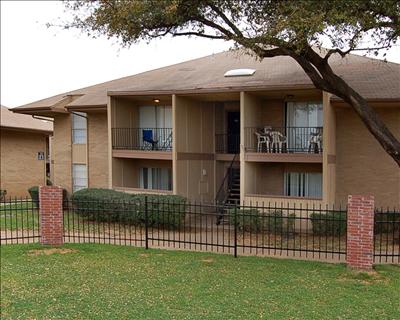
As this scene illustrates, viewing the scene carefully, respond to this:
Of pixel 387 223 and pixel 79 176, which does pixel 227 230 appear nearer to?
pixel 387 223

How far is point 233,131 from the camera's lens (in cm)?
1981

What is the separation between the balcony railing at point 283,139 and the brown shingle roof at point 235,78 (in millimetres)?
1924

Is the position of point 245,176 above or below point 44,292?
above

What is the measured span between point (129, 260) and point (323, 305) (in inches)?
189

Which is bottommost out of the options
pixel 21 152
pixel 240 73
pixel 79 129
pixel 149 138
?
pixel 21 152

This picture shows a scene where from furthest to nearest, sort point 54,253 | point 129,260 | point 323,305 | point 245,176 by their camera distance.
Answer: point 245,176
point 54,253
point 129,260
point 323,305

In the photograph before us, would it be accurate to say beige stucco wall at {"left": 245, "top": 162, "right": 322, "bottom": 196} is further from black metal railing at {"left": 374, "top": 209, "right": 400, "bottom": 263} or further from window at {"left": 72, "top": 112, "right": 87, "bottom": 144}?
window at {"left": 72, "top": 112, "right": 87, "bottom": 144}

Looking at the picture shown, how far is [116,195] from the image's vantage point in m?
17.0

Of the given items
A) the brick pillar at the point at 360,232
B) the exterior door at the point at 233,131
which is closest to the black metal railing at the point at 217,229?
the brick pillar at the point at 360,232

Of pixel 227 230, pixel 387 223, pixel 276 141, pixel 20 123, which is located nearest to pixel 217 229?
pixel 227 230

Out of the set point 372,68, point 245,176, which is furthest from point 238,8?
point 372,68

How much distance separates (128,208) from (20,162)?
1552 cm

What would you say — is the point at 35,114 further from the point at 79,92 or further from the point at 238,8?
the point at 238,8

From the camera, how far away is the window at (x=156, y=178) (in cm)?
2000
